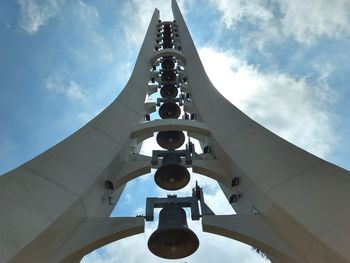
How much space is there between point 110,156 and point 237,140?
11.0ft

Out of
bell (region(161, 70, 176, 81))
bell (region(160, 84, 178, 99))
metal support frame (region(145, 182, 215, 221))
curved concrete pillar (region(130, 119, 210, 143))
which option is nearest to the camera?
Answer: metal support frame (region(145, 182, 215, 221))

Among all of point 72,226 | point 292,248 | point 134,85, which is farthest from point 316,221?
point 134,85

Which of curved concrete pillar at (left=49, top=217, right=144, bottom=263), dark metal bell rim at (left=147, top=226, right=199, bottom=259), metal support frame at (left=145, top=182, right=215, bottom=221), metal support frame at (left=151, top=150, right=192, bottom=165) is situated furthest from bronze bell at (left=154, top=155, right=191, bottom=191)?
dark metal bell rim at (left=147, top=226, right=199, bottom=259)

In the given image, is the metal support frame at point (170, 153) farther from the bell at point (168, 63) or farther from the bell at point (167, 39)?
the bell at point (167, 39)

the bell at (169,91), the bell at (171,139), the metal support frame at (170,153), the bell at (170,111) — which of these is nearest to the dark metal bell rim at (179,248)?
the metal support frame at (170,153)

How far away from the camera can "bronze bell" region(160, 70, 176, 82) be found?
1827cm

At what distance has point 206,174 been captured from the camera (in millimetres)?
11570

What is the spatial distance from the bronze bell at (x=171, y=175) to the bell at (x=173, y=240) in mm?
2327

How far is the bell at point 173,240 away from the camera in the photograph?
26.2 ft

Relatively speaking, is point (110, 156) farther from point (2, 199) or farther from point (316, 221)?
point (316, 221)

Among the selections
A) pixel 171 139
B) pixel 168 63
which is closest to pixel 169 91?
pixel 168 63

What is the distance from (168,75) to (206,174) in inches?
309

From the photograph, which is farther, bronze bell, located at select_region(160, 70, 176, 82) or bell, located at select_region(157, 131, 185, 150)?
bronze bell, located at select_region(160, 70, 176, 82)

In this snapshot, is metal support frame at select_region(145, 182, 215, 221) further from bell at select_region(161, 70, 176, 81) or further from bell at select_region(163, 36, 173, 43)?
bell at select_region(163, 36, 173, 43)
